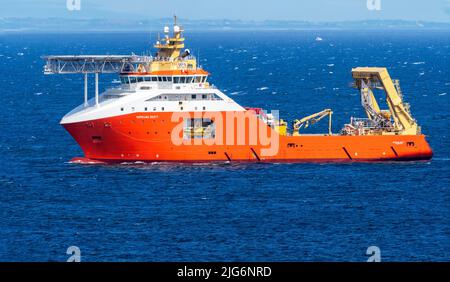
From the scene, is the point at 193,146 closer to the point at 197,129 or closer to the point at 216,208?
the point at 197,129

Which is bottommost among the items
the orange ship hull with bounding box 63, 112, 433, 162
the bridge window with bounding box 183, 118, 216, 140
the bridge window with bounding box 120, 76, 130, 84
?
the orange ship hull with bounding box 63, 112, 433, 162

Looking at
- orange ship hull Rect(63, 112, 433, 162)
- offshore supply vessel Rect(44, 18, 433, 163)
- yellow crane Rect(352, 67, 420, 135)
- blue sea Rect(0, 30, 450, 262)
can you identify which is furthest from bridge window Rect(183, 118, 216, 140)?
yellow crane Rect(352, 67, 420, 135)

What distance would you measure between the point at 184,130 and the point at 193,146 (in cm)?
110

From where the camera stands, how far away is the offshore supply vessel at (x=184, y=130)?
242 ft

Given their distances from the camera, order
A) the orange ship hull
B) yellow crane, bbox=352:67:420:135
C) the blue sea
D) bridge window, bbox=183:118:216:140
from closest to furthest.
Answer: the blue sea → the orange ship hull → bridge window, bbox=183:118:216:140 → yellow crane, bbox=352:67:420:135

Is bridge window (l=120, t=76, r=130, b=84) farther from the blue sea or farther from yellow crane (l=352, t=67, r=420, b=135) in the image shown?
yellow crane (l=352, t=67, r=420, b=135)

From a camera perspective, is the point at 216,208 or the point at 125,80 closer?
the point at 216,208

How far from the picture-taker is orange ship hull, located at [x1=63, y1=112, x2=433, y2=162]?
73.8 m

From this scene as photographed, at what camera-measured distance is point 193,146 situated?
7406 centimetres

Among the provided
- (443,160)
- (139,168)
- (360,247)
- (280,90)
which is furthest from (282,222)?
(280,90)

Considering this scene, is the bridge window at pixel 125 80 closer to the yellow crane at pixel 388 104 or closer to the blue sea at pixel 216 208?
the blue sea at pixel 216 208

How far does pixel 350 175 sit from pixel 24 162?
2027 cm

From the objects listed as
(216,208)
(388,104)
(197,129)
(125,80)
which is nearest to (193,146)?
(197,129)

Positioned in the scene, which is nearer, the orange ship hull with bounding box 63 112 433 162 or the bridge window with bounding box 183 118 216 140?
the orange ship hull with bounding box 63 112 433 162
